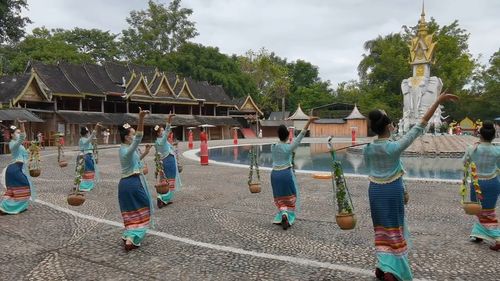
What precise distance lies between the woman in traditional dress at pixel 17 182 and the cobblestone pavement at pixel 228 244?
0.86ft

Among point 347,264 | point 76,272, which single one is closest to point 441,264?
point 347,264

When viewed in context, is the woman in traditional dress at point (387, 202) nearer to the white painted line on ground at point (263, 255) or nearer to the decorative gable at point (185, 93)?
the white painted line on ground at point (263, 255)

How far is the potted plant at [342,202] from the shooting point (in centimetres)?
436

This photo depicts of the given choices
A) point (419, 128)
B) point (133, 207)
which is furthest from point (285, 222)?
point (419, 128)

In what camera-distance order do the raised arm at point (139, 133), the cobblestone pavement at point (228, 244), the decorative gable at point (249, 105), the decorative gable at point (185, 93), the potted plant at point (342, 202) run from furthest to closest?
the decorative gable at point (249, 105) < the decorative gable at point (185, 93) < the raised arm at point (139, 133) < the cobblestone pavement at point (228, 244) < the potted plant at point (342, 202)

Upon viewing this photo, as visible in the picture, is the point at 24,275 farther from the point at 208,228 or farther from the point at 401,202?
the point at 401,202

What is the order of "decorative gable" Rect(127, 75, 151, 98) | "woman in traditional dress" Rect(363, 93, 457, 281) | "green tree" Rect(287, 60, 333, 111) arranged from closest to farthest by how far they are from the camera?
"woman in traditional dress" Rect(363, 93, 457, 281), "decorative gable" Rect(127, 75, 151, 98), "green tree" Rect(287, 60, 333, 111)

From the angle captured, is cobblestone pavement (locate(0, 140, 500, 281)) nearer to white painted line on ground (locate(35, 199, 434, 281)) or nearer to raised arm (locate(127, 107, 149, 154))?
white painted line on ground (locate(35, 199, 434, 281))

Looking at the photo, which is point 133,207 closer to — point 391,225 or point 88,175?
point 391,225

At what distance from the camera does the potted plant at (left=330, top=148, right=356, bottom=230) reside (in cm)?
436

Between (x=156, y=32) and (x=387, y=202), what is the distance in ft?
185

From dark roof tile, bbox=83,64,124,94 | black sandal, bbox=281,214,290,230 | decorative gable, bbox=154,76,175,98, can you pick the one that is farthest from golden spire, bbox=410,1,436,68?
dark roof tile, bbox=83,64,124,94

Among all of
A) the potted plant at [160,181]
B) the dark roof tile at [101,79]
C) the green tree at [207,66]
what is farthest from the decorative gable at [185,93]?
the potted plant at [160,181]

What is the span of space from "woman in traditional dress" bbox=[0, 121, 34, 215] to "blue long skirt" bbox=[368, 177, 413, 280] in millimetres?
6491
